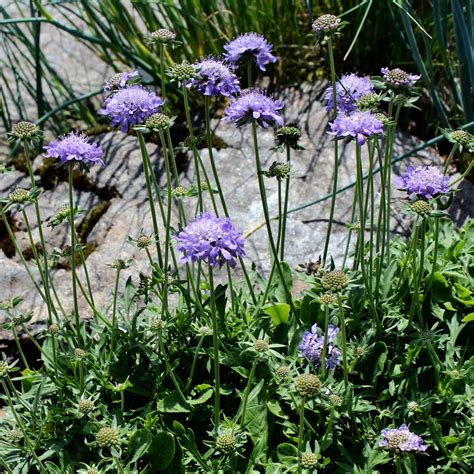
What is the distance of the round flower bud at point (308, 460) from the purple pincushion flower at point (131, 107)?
1232 millimetres

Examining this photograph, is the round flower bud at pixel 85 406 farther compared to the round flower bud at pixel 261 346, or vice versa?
the round flower bud at pixel 85 406

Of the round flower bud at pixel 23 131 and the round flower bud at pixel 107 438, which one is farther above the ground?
the round flower bud at pixel 23 131

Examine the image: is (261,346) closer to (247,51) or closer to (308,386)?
(308,386)

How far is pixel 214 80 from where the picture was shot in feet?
9.25

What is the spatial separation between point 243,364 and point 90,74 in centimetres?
344

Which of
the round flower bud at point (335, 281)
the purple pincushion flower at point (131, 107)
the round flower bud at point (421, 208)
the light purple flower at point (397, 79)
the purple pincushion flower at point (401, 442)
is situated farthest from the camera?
the purple pincushion flower at point (131, 107)

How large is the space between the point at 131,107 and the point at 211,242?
73 cm

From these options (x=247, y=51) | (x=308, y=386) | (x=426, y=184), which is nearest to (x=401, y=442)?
(x=308, y=386)

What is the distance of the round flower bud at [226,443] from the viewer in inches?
95.2

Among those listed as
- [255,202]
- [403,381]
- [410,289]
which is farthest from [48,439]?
[255,202]

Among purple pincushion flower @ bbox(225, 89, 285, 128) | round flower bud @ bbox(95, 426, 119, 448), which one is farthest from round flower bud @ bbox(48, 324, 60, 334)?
purple pincushion flower @ bbox(225, 89, 285, 128)

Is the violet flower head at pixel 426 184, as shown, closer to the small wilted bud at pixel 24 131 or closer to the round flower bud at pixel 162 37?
the round flower bud at pixel 162 37

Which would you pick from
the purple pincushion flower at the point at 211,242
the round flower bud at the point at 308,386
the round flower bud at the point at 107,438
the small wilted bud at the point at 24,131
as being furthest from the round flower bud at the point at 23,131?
the round flower bud at the point at 308,386

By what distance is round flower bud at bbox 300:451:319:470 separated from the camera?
2406 mm
